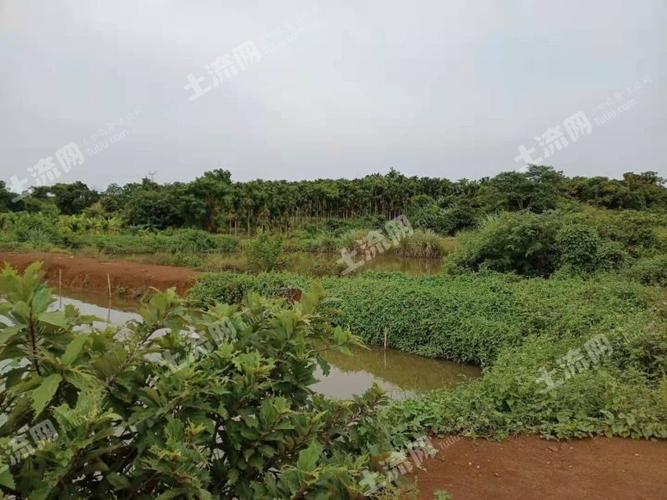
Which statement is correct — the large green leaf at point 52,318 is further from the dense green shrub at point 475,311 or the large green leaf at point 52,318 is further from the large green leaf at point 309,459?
the dense green shrub at point 475,311

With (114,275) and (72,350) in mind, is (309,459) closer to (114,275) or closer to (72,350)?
(72,350)

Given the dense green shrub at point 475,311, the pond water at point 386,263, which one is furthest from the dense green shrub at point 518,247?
the pond water at point 386,263

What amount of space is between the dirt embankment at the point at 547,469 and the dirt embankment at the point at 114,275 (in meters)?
10.7

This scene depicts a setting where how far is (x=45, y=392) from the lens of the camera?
1.53 metres

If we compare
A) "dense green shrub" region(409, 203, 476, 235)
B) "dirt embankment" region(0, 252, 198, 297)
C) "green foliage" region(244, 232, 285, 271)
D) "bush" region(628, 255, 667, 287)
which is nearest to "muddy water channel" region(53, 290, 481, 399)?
"bush" region(628, 255, 667, 287)

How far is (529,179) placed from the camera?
84.7 ft

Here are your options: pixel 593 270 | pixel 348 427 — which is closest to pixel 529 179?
pixel 593 270

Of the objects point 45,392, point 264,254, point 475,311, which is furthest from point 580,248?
point 45,392

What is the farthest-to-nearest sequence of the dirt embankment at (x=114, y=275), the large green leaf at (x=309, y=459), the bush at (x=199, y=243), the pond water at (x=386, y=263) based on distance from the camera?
the bush at (x=199, y=243), the pond water at (x=386, y=263), the dirt embankment at (x=114, y=275), the large green leaf at (x=309, y=459)

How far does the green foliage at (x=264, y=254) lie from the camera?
15.6 meters

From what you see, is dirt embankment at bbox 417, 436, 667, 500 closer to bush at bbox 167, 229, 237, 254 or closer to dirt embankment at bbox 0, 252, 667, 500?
dirt embankment at bbox 0, 252, 667, 500

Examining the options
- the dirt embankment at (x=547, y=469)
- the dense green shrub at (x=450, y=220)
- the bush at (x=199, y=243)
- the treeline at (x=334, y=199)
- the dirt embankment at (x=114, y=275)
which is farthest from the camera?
the dense green shrub at (x=450, y=220)

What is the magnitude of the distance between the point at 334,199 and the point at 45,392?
3505 cm

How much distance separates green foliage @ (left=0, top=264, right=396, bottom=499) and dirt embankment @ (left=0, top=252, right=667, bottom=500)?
4.28 feet
